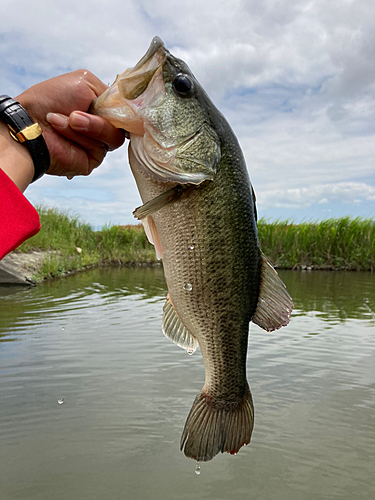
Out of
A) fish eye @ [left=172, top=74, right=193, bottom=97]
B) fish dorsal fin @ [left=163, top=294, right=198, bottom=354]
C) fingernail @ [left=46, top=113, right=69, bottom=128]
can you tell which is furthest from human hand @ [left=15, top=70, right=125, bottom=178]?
fish dorsal fin @ [left=163, top=294, right=198, bottom=354]

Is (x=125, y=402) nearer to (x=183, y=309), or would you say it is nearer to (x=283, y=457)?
(x=283, y=457)

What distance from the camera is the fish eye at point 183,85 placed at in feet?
4.82

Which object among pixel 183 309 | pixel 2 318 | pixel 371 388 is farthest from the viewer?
pixel 2 318

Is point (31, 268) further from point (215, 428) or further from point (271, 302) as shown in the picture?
point (271, 302)

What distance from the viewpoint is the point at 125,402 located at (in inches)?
142

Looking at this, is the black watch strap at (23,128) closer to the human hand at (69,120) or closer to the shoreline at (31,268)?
the human hand at (69,120)

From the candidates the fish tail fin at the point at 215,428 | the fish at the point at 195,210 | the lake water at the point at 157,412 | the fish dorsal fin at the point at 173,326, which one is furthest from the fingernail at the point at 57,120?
the lake water at the point at 157,412

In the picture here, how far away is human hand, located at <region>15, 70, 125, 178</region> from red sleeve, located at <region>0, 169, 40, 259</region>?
342 mm

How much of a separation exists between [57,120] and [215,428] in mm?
1362

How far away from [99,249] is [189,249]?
1414 centimetres

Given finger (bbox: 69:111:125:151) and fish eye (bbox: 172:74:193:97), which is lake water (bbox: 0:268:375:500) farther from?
fish eye (bbox: 172:74:193:97)

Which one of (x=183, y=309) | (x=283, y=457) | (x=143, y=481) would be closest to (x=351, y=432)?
(x=283, y=457)

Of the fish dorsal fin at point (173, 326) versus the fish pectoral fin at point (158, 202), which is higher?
the fish pectoral fin at point (158, 202)

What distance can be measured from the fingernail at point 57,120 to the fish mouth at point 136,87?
0.86ft
